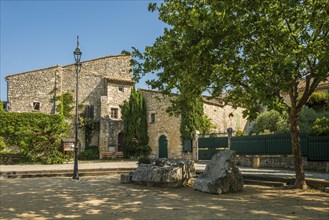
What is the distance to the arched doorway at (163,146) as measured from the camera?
96.4 ft

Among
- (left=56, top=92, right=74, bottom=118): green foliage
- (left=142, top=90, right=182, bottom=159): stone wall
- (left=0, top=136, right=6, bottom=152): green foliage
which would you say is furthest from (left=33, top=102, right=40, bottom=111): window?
(left=142, top=90, right=182, bottom=159): stone wall

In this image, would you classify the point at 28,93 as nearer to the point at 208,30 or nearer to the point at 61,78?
the point at 61,78

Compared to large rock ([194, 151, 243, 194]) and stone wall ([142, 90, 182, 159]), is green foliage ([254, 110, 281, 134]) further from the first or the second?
large rock ([194, 151, 243, 194])

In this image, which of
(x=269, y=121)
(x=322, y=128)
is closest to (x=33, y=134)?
(x=269, y=121)

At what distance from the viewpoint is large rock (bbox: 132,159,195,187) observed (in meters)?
10.5

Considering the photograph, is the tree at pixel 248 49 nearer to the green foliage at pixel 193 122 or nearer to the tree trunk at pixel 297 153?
the tree trunk at pixel 297 153

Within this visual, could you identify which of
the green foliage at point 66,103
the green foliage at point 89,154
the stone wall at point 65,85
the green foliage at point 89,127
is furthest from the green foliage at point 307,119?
the green foliage at point 66,103

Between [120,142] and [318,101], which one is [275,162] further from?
[120,142]

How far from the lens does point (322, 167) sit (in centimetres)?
1519

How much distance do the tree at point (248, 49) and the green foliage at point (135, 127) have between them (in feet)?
68.5

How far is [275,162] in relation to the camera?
706 inches

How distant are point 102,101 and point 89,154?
5.38m

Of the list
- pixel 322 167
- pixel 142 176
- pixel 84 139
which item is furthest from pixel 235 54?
pixel 84 139

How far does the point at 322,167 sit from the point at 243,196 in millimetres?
8665
